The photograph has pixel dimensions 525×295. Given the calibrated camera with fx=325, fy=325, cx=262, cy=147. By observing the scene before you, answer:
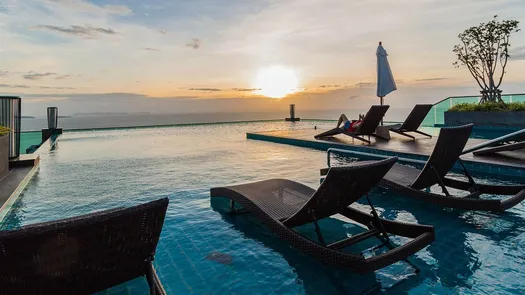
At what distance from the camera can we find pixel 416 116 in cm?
991

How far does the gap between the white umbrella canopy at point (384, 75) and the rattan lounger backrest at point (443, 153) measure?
7840 millimetres

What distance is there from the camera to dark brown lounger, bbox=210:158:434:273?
8.06 ft

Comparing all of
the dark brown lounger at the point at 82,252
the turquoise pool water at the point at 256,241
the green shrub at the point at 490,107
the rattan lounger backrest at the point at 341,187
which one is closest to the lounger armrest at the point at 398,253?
the turquoise pool water at the point at 256,241

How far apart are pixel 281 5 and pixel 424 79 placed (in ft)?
39.3

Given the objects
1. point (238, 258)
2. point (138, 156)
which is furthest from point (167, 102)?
point (238, 258)

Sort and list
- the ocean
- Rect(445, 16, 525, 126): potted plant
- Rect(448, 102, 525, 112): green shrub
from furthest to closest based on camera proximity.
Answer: the ocean
Rect(445, 16, 525, 126): potted plant
Rect(448, 102, 525, 112): green shrub

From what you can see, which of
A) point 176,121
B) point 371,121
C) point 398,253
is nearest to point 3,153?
point 398,253

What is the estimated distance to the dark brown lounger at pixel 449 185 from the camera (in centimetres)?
370

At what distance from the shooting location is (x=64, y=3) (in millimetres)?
10625

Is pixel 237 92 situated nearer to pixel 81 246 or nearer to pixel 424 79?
pixel 424 79


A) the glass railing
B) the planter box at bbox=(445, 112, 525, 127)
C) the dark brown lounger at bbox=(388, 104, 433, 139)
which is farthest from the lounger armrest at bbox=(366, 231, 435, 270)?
the glass railing

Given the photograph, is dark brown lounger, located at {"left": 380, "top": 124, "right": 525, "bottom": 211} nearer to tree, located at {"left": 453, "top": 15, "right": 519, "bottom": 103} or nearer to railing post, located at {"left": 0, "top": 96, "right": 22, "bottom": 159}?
railing post, located at {"left": 0, "top": 96, "right": 22, "bottom": 159}

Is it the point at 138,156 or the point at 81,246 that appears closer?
the point at 81,246

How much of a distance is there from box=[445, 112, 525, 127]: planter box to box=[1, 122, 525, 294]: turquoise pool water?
10.2 meters
